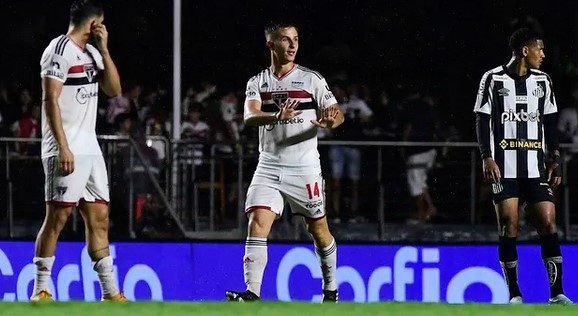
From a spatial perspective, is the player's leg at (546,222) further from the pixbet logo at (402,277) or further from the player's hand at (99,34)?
the player's hand at (99,34)

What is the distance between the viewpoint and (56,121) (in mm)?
9406

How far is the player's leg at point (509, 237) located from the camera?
11.0 m

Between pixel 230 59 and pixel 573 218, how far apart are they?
7641 millimetres

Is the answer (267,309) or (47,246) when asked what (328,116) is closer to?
(47,246)

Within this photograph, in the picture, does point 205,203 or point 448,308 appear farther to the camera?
point 205,203

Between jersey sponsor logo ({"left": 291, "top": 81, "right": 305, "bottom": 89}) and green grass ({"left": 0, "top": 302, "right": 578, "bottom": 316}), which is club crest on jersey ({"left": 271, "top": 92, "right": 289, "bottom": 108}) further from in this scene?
green grass ({"left": 0, "top": 302, "right": 578, "bottom": 316})

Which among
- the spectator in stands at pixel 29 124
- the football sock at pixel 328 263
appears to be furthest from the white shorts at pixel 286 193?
the spectator in stands at pixel 29 124

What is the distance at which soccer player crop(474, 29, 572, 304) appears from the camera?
11008 millimetres

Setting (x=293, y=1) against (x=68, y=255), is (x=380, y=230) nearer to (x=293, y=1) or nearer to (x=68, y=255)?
(x=68, y=255)

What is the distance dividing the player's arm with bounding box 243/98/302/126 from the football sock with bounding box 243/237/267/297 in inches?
29.6

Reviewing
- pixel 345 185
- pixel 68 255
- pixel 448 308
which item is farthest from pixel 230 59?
pixel 448 308

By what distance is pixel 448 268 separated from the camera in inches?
512

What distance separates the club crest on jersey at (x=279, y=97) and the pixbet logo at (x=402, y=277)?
9.19ft

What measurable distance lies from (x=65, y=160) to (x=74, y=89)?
447mm
